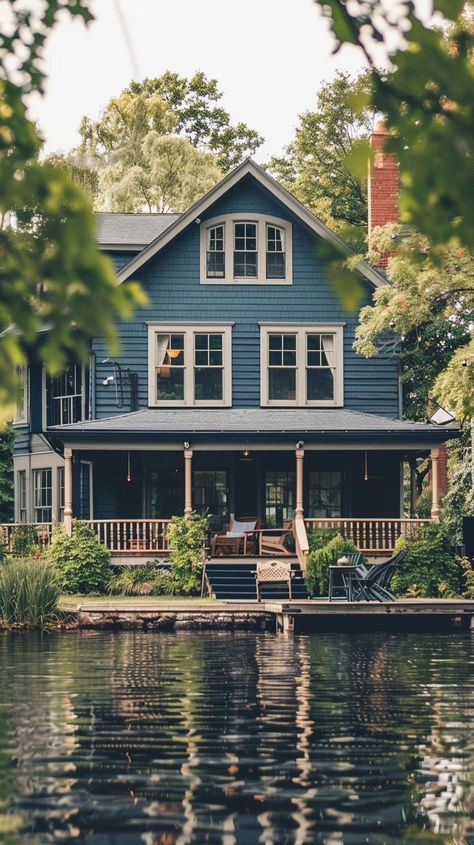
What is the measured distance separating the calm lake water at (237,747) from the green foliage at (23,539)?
1133 centimetres

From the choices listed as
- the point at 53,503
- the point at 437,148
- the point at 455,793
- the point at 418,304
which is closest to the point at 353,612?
the point at 418,304

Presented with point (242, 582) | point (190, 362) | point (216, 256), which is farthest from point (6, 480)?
point (242, 582)

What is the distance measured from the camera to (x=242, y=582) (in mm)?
28234

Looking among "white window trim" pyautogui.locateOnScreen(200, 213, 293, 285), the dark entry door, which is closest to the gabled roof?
"white window trim" pyautogui.locateOnScreen(200, 213, 293, 285)

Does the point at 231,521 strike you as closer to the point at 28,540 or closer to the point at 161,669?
the point at 28,540

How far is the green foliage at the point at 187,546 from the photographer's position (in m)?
28.8

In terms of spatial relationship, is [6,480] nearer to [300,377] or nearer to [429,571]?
[300,377]

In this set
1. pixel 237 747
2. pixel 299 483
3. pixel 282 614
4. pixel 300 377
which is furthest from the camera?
pixel 300 377

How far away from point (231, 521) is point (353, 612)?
7.97 metres

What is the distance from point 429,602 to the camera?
24562 millimetres

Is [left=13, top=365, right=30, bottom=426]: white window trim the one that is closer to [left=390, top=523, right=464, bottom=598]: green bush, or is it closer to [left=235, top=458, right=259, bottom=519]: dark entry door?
[left=235, top=458, right=259, bottom=519]: dark entry door

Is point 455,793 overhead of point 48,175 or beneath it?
beneath

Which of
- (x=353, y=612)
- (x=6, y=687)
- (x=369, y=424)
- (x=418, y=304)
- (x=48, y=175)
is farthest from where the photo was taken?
(x=369, y=424)

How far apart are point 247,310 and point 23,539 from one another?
720 cm
